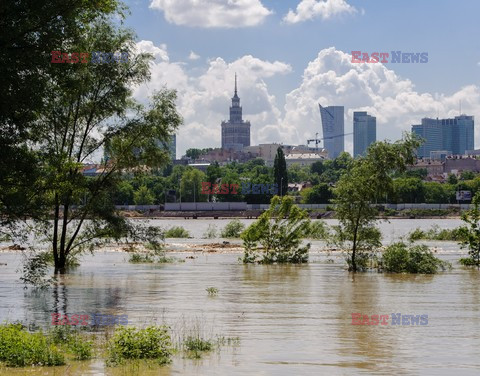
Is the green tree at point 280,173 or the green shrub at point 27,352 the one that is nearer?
the green shrub at point 27,352

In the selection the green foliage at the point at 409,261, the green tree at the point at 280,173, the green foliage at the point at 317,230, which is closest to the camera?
the green foliage at the point at 409,261

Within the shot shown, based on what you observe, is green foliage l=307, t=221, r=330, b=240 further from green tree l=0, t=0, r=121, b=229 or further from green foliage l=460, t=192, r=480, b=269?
green tree l=0, t=0, r=121, b=229

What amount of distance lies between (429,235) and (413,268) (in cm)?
4282

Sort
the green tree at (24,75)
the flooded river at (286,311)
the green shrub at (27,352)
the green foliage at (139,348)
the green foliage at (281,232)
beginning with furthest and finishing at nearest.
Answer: the green foliage at (281,232) < the green tree at (24,75) < the flooded river at (286,311) < the green foliage at (139,348) < the green shrub at (27,352)

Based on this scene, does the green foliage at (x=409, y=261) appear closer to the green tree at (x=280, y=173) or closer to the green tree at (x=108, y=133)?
the green tree at (x=108, y=133)

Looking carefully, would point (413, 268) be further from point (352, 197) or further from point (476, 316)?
point (476, 316)

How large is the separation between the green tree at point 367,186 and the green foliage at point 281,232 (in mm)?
6221

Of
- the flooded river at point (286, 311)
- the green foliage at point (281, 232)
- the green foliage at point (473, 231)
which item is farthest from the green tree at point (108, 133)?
the green foliage at point (473, 231)

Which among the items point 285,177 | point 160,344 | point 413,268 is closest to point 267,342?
point 160,344

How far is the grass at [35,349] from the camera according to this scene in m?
15.7

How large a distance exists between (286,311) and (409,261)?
16748 millimetres

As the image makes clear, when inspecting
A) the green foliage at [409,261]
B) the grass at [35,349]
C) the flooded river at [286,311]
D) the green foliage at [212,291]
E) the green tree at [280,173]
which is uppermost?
the green tree at [280,173]

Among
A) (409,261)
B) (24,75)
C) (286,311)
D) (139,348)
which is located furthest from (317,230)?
(139,348)

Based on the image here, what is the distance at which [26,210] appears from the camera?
2348 centimetres
